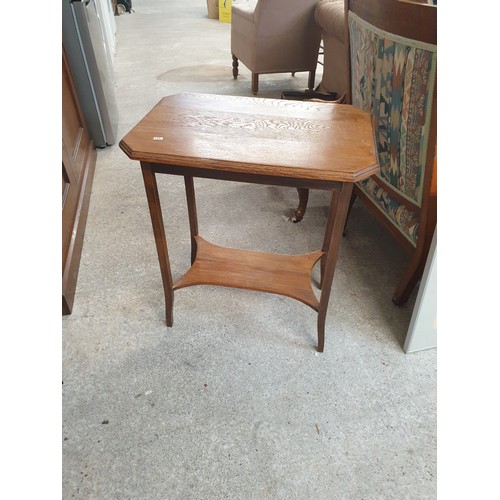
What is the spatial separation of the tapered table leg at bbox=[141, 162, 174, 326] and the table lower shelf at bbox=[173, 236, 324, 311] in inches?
2.1

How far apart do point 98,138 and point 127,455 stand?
6.50 feet

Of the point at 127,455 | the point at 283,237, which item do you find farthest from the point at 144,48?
the point at 127,455

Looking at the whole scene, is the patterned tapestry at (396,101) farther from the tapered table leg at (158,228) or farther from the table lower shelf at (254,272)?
the tapered table leg at (158,228)

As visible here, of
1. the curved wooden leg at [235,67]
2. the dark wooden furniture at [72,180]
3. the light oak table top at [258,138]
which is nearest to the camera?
the light oak table top at [258,138]

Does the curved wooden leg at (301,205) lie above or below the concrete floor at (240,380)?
above

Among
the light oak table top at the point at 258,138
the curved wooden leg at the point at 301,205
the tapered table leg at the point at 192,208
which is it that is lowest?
the curved wooden leg at the point at 301,205

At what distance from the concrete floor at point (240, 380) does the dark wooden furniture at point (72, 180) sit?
6 centimetres

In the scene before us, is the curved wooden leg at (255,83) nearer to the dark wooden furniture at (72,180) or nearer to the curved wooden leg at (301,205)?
the dark wooden furniture at (72,180)

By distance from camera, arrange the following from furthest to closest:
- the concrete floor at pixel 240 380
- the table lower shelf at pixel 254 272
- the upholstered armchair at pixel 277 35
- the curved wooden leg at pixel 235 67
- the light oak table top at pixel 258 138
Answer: the curved wooden leg at pixel 235 67
the upholstered armchair at pixel 277 35
the table lower shelf at pixel 254 272
the concrete floor at pixel 240 380
the light oak table top at pixel 258 138

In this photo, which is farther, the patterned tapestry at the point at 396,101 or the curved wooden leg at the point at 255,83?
the curved wooden leg at the point at 255,83

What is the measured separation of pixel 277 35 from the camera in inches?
117

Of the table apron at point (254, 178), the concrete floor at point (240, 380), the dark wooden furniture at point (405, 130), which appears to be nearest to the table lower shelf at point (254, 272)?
the concrete floor at point (240, 380)

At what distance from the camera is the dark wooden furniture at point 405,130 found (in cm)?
97
